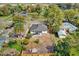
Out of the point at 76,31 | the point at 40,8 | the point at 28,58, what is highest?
the point at 40,8

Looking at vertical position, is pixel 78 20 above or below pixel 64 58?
above

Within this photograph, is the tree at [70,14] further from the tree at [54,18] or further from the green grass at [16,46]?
the green grass at [16,46]

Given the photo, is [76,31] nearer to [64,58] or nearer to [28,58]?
[64,58]

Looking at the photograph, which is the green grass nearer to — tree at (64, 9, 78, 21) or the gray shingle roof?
the gray shingle roof

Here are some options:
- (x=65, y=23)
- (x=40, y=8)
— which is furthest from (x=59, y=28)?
(x=40, y=8)

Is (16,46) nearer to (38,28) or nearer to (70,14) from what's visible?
(38,28)

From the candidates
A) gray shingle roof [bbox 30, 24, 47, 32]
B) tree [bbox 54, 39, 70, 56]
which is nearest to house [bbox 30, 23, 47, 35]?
gray shingle roof [bbox 30, 24, 47, 32]
